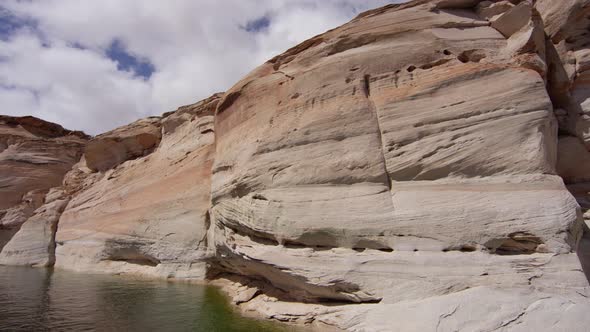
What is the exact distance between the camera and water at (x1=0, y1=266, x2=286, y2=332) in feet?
26.9

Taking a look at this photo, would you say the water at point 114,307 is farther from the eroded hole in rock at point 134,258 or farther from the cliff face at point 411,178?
the eroded hole in rock at point 134,258

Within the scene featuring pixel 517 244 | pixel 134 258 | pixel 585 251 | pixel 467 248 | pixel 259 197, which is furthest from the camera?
pixel 134 258

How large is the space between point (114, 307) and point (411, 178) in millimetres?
7667

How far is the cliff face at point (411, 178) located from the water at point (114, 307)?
0.94 meters

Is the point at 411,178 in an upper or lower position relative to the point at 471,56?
lower

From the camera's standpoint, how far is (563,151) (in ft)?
34.2

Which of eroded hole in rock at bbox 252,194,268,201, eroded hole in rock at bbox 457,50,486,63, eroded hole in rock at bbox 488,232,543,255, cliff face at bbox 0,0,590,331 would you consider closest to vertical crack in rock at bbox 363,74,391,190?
cliff face at bbox 0,0,590,331

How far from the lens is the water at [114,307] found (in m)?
8.21

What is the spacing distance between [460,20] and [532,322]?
802 cm

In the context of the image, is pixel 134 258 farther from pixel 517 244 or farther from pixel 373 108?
pixel 517 244

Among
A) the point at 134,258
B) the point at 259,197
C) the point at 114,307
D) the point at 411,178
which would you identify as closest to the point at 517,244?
the point at 411,178

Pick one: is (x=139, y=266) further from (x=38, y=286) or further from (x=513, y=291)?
(x=513, y=291)

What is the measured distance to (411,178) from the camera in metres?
8.84

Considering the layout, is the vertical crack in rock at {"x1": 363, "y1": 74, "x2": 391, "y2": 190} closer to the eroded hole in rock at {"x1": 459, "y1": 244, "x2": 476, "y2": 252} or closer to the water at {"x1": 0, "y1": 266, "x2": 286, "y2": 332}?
the eroded hole in rock at {"x1": 459, "y1": 244, "x2": 476, "y2": 252}
